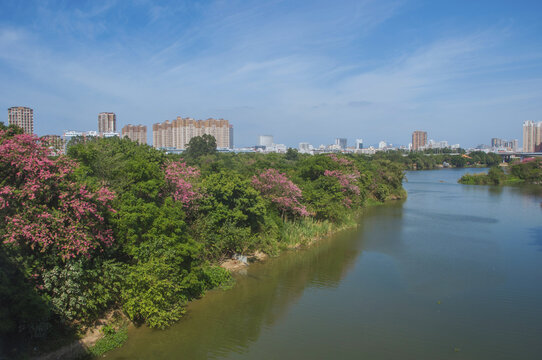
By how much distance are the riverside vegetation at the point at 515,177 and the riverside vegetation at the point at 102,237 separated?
36577 mm

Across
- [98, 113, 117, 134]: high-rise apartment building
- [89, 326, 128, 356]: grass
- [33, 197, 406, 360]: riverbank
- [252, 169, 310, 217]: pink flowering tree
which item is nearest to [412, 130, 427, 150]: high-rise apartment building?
[98, 113, 117, 134]: high-rise apartment building

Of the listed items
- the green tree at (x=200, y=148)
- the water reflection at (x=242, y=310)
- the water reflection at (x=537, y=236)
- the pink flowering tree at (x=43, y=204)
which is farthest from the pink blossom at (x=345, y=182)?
the green tree at (x=200, y=148)

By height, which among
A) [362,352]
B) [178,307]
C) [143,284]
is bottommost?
[362,352]

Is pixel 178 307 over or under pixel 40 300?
under

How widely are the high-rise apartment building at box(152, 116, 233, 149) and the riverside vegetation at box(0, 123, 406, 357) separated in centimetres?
5787

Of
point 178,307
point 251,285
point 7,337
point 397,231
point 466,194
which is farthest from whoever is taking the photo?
point 466,194

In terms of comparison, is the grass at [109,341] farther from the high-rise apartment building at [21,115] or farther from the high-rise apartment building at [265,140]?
the high-rise apartment building at [265,140]

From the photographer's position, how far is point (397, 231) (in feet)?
59.1

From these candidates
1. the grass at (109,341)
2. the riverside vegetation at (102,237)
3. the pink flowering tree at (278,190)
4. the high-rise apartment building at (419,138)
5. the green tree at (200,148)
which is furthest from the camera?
the high-rise apartment building at (419,138)

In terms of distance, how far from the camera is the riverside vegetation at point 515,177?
4104 centimetres

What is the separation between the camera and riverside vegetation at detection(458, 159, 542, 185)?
135ft

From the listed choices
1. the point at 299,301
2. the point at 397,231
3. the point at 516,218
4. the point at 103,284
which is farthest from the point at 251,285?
the point at 516,218

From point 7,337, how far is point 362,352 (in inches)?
245

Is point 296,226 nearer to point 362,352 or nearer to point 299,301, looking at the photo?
point 299,301
